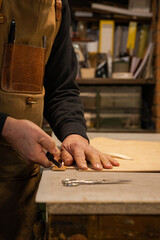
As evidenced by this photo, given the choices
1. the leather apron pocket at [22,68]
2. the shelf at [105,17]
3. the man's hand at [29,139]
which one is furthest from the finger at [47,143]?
the shelf at [105,17]

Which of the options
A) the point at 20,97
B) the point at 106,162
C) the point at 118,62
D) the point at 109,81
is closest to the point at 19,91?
the point at 20,97

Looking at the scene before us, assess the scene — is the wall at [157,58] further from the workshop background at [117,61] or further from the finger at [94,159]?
the finger at [94,159]

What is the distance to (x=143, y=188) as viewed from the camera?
19.7 inches

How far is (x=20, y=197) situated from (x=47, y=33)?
0.52 m

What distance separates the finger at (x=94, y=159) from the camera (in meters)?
0.64

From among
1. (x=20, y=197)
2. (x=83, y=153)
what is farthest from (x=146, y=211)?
(x=20, y=197)

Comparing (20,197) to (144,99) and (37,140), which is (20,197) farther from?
(144,99)

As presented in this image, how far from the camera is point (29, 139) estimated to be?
61 cm

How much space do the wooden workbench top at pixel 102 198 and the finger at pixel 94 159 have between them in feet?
0.38

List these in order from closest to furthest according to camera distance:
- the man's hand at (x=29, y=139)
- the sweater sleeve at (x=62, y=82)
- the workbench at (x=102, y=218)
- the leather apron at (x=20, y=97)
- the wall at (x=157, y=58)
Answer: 1. the workbench at (x=102, y=218)
2. the man's hand at (x=29, y=139)
3. the leather apron at (x=20, y=97)
4. the sweater sleeve at (x=62, y=82)
5. the wall at (x=157, y=58)

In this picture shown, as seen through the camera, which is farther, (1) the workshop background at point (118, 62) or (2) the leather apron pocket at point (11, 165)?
(1) the workshop background at point (118, 62)

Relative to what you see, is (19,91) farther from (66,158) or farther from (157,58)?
(157,58)

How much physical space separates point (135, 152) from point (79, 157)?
229mm

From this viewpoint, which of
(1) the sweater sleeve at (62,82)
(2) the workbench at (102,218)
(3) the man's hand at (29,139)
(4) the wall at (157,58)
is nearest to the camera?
(2) the workbench at (102,218)
